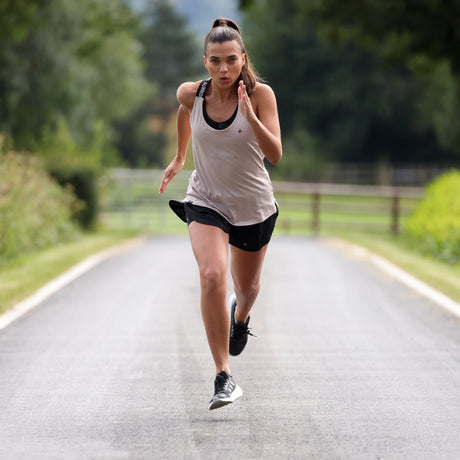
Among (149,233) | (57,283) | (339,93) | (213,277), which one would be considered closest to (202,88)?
(213,277)

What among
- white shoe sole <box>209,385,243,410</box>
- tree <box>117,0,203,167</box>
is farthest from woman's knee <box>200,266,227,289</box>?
tree <box>117,0,203,167</box>

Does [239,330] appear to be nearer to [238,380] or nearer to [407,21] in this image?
Answer: [238,380]

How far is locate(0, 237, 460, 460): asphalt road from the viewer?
466 cm

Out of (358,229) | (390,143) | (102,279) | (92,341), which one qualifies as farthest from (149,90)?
(92,341)

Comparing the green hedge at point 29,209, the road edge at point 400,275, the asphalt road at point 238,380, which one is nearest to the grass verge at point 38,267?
the green hedge at point 29,209

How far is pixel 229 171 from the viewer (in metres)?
5.31

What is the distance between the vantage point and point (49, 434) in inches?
189

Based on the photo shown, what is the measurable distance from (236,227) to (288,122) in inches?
2248

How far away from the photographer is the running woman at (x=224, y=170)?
5215 millimetres

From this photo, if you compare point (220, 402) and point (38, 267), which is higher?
→ point (220, 402)

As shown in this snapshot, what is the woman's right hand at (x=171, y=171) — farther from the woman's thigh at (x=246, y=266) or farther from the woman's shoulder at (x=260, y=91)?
the woman's shoulder at (x=260, y=91)

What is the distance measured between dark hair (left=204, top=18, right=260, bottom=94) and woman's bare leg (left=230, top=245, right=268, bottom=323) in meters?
1.07

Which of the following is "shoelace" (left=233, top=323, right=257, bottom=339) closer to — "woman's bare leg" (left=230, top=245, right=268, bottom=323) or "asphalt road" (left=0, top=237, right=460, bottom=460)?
→ "woman's bare leg" (left=230, top=245, right=268, bottom=323)

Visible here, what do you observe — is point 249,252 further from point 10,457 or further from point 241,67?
point 10,457
